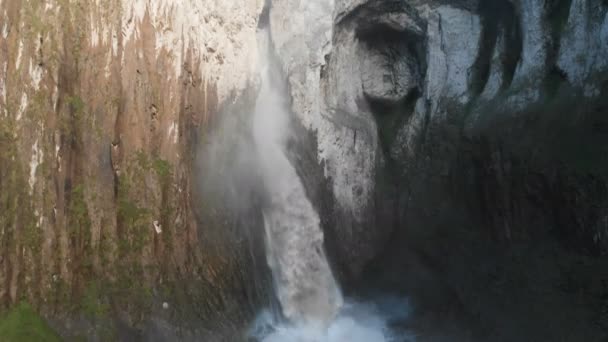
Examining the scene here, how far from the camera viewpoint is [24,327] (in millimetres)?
6988

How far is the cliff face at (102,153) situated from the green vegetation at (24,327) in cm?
12

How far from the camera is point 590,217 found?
25.5 ft

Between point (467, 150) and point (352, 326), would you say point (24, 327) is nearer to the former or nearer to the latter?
point (352, 326)

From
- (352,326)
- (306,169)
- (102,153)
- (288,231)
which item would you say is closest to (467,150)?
(306,169)

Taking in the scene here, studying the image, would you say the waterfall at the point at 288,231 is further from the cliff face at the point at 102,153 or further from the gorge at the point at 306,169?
the cliff face at the point at 102,153

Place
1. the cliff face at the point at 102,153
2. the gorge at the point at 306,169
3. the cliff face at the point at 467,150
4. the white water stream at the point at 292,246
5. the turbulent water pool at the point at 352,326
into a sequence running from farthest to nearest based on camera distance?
the white water stream at the point at 292,246 → the turbulent water pool at the point at 352,326 → the cliff face at the point at 467,150 → the gorge at the point at 306,169 → the cliff face at the point at 102,153

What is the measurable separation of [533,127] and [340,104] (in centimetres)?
263

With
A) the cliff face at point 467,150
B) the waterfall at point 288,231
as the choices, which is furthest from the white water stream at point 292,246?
the cliff face at point 467,150

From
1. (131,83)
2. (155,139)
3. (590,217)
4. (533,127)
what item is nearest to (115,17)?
(131,83)

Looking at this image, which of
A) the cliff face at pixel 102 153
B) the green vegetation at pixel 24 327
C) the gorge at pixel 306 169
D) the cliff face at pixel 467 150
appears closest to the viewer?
the green vegetation at pixel 24 327

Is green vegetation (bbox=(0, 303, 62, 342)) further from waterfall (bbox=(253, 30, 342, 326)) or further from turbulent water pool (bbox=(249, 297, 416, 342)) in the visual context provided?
waterfall (bbox=(253, 30, 342, 326))

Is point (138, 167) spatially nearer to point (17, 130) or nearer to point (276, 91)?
point (17, 130)

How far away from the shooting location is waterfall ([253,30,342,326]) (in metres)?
8.95

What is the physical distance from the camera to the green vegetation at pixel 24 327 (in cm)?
689
